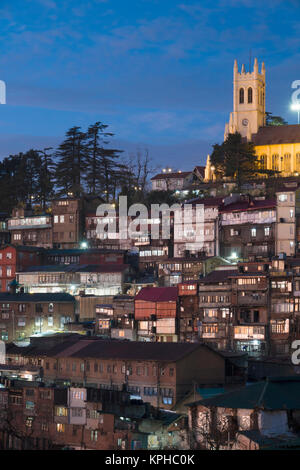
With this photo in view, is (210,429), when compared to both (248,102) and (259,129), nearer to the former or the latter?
(259,129)

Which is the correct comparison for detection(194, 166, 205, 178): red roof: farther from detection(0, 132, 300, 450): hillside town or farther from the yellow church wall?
the yellow church wall

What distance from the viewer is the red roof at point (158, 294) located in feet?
204

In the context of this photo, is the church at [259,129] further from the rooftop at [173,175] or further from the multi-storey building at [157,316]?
the multi-storey building at [157,316]

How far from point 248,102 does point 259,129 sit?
15.7 feet

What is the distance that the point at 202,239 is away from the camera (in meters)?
73.4

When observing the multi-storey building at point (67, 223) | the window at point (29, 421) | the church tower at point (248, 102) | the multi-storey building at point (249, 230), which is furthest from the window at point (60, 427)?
the church tower at point (248, 102)

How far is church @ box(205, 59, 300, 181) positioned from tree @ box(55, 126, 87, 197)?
42.4ft

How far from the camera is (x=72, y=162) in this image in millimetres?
91438

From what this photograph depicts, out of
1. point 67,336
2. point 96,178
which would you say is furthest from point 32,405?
point 96,178

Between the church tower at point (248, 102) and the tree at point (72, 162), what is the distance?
1829 centimetres

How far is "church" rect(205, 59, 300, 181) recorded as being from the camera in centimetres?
9475

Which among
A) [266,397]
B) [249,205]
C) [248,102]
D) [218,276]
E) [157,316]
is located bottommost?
[266,397]

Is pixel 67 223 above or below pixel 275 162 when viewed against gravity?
below

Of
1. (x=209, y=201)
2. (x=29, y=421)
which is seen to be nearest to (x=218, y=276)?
(x=209, y=201)
